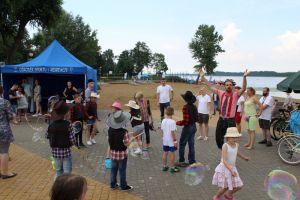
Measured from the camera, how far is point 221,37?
249 feet

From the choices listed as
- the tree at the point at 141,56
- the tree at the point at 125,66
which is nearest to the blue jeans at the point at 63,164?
the tree at the point at 125,66

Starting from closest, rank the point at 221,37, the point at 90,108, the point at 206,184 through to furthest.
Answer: the point at 206,184, the point at 90,108, the point at 221,37

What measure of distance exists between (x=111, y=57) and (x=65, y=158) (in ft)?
382

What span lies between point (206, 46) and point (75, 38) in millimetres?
27119

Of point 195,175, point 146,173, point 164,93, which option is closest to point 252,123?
point 146,173

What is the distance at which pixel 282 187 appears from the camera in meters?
5.88

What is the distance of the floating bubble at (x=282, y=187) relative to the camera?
5824mm

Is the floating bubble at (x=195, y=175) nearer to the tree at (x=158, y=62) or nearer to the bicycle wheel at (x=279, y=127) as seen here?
the bicycle wheel at (x=279, y=127)

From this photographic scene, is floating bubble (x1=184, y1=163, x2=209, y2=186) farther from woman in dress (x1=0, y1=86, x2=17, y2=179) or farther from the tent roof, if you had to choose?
the tent roof

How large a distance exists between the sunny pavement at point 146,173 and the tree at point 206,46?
63946 millimetres

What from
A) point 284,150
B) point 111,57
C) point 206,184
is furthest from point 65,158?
point 111,57

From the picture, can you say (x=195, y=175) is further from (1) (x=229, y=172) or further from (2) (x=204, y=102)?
(2) (x=204, y=102)

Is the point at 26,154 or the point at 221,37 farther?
the point at 221,37

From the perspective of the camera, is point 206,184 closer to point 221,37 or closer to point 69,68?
point 69,68
